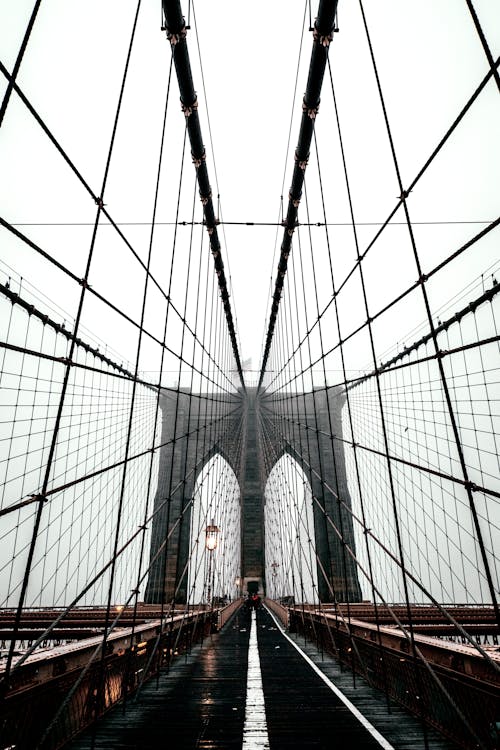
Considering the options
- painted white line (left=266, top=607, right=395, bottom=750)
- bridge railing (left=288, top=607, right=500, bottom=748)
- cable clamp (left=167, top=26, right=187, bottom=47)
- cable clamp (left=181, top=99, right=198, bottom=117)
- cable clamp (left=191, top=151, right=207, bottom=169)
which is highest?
cable clamp (left=191, top=151, right=207, bottom=169)

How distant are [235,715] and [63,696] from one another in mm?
1291

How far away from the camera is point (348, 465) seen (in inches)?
1136

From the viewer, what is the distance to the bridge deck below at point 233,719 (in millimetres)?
2660

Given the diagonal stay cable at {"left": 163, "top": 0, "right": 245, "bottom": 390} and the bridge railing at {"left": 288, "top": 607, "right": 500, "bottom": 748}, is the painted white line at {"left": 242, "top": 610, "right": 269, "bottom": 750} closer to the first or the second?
the bridge railing at {"left": 288, "top": 607, "right": 500, "bottom": 748}

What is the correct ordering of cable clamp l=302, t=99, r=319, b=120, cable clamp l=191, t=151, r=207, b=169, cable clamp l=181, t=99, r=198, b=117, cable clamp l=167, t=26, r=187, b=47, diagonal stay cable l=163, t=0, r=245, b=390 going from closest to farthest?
diagonal stay cable l=163, t=0, r=245, b=390 < cable clamp l=167, t=26, r=187, b=47 < cable clamp l=181, t=99, r=198, b=117 < cable clamp l=302, t=99, r=319, b=120 < cable clamp l=191, t=151, r=207, b=169

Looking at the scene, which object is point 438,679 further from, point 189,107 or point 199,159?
point 199,159

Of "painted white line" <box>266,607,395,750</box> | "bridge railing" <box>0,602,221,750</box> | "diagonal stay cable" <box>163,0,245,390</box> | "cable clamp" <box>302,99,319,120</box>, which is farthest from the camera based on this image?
"cable clamp" <box>302,99,319,120</box>

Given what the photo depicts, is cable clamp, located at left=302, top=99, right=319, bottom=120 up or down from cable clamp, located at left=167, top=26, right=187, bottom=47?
up

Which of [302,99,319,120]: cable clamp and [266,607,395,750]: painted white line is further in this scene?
[302,99,319,120]: cable clamp

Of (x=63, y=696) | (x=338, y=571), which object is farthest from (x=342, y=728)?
(x=338, y=571)

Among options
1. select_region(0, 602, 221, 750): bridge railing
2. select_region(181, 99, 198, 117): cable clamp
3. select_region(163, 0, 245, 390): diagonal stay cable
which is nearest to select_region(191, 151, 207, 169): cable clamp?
select_region(163, 0, 245, 390): diagonal stay cable

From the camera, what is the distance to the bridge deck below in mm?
2660

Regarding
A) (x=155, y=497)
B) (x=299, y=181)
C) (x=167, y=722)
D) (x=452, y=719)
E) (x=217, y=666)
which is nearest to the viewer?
(x=452, y=719)

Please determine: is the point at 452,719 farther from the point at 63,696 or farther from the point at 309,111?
the point at 309,111
